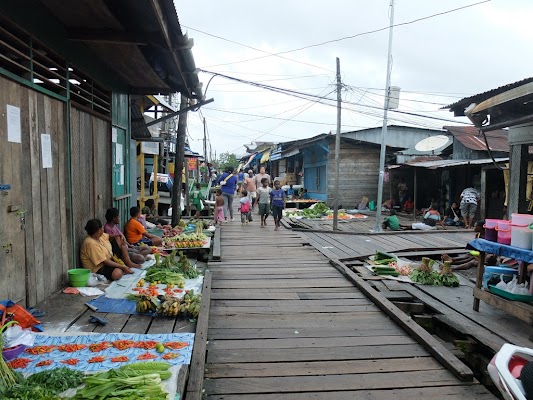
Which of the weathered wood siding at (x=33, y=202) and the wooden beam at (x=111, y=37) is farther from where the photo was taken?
the wooden beam at (x=111, y=37)

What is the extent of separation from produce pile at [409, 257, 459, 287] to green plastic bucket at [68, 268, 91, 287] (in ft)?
17.8

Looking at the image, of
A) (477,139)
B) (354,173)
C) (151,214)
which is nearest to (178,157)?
(151,214)

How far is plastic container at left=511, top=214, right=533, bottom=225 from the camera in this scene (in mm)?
4739

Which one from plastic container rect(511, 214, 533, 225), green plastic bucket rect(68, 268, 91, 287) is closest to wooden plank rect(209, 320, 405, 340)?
plastic container rect(511, 214, 533, 225)

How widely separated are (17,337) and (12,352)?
9.0 inches

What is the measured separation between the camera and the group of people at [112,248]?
612 centimetres

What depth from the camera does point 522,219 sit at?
15.8 feet

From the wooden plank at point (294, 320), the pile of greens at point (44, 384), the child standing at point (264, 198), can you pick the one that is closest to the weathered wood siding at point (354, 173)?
the child standing at point (264, 198)

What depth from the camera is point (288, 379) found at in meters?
3.63

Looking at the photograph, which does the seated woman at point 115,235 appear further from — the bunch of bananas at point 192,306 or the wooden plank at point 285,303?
the bunch of bananas at point 192,306

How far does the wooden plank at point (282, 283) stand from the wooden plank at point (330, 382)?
297 centimetres

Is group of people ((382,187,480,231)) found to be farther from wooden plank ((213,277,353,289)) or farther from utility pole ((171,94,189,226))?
wooden plank ((213,277,353,289))

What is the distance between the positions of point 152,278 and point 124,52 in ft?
11.6

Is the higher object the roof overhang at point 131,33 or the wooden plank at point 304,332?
the roof overhang at point 131,33
